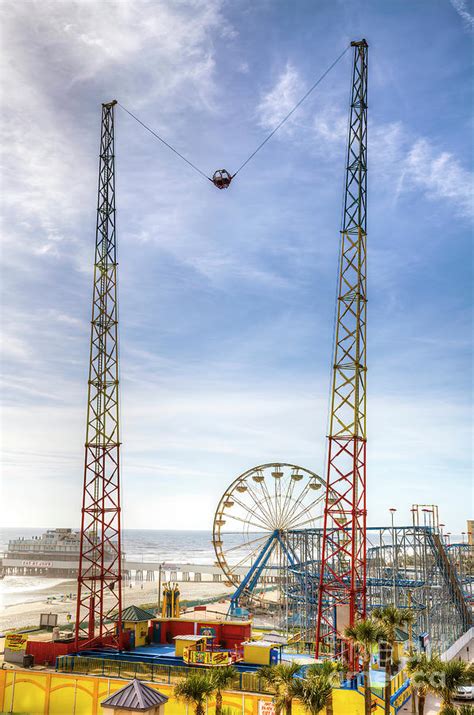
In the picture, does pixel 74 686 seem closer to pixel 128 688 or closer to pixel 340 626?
pixel 128 688

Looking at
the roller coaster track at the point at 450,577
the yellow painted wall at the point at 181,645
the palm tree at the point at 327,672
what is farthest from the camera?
the roller coaster track at the point at 450,577

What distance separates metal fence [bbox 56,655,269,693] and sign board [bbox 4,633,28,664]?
457 cm

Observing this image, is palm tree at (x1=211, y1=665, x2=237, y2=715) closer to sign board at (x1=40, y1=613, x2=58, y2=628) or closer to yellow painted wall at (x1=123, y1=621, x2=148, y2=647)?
yellow painted wall at (x1=123, y1=621, x2=148, y2=647)

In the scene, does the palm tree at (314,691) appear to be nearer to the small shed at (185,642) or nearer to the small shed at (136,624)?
the small shed at (185,642)

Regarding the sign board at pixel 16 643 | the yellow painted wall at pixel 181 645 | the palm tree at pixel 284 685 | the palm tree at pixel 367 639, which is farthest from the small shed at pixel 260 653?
the sign board at pixel 16 643

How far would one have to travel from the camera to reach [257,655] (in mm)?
34438

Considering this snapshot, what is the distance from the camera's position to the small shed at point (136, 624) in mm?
43109

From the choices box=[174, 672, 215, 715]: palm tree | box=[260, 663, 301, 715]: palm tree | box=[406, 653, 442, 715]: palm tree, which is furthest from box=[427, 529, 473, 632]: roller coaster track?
box=[174, 672, 215, 715]: palm tree

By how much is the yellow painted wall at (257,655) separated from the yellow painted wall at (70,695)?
4.98 metres

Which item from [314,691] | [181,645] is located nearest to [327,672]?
[314,691]

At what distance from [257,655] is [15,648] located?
14704 millimetres

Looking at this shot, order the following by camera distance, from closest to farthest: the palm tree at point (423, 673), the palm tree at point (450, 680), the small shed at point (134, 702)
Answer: the small shed at point (134, 702)
the palm tree at point (450, 680)
the palm tree at point (423, 673)

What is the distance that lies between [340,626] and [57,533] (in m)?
137

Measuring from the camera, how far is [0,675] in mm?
34562
